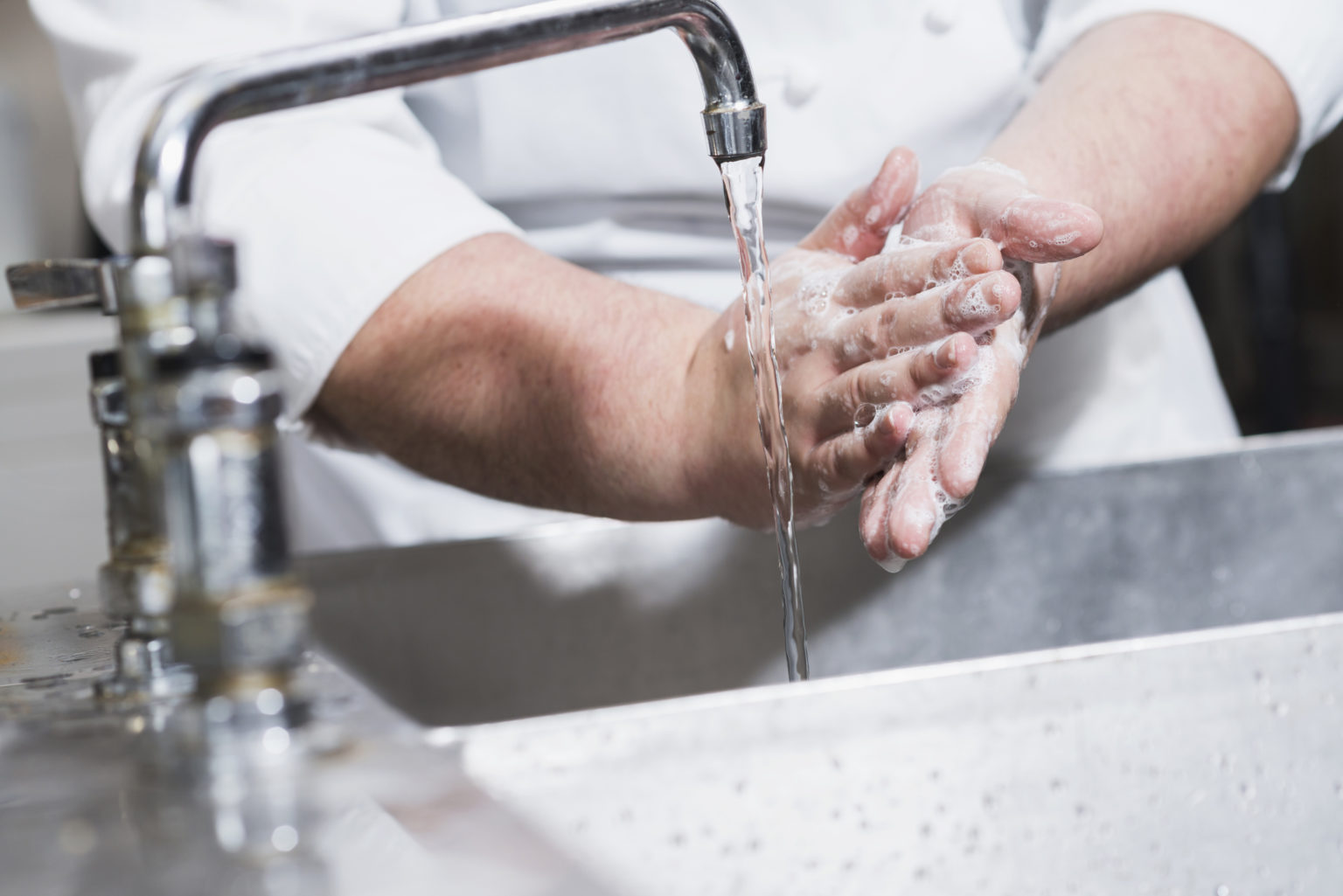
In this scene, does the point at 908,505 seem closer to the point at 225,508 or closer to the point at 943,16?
the point at 225,508

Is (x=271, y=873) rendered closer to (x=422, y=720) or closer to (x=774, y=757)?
(x=774, y=757)

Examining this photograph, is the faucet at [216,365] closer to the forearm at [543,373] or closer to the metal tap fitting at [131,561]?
the metal tap fitting at [131,561]

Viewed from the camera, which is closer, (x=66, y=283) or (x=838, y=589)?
(x=66, y=283)

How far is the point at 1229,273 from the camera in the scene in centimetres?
Result: 248

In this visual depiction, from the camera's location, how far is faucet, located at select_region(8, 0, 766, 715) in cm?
27

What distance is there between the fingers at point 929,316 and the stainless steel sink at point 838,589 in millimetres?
169

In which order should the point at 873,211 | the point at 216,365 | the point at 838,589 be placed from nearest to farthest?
the point at 216,365, the point at 873,211, the point at 838,589

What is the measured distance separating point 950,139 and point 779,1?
124mm

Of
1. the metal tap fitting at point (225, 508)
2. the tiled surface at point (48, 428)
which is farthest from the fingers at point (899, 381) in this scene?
the tiled surface at point (48, 428)

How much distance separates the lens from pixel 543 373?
562 millimetres

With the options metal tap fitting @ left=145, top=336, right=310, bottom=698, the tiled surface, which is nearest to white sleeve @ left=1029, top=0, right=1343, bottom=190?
metal tap fitting @ left=145, top=336, right=310, bottom=698

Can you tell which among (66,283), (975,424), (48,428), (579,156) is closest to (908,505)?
(975,424)

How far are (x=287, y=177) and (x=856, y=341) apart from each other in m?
0.27

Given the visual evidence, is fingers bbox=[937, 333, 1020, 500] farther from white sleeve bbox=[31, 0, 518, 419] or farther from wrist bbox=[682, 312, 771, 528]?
white sleeve bbox=[31, 0, 518, 419]
